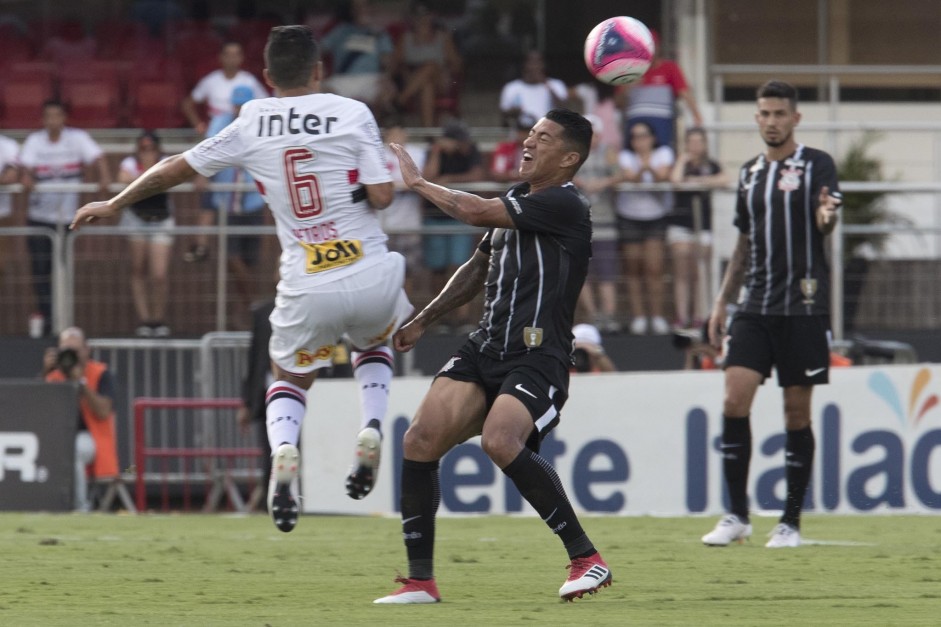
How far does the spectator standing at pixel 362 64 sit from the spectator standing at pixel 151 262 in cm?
300

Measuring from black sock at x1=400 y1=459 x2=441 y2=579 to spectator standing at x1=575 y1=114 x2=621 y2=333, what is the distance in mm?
7940

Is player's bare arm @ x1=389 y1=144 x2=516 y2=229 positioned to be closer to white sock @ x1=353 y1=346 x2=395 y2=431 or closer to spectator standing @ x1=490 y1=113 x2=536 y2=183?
white sock @ x1=353 y1=346 x2=395 y2=431

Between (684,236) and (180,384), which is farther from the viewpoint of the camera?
(180,384)

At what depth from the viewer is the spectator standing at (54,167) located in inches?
604

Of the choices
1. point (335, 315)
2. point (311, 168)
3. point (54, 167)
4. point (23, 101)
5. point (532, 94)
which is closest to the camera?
point (311, 168)

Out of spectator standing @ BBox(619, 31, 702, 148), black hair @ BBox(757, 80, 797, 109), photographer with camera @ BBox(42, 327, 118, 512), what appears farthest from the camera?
spectator standing @ BBox(619, 31, 702, 148)

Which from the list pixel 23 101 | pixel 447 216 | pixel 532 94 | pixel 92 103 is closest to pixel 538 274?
pixel 447 216

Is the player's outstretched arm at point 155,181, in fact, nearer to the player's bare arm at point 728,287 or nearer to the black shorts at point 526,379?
the black shorts at point 526,379

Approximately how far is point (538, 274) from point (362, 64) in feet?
37.3

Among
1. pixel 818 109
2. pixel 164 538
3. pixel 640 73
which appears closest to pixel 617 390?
pixel 164 538

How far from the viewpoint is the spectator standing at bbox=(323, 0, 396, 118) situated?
58.2ft

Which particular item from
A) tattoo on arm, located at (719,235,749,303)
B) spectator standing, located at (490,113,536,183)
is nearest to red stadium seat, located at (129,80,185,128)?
spectator standing, located at (490,113,536,183)

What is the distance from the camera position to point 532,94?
16.5 m

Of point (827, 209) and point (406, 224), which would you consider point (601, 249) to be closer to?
point (406, 224)
